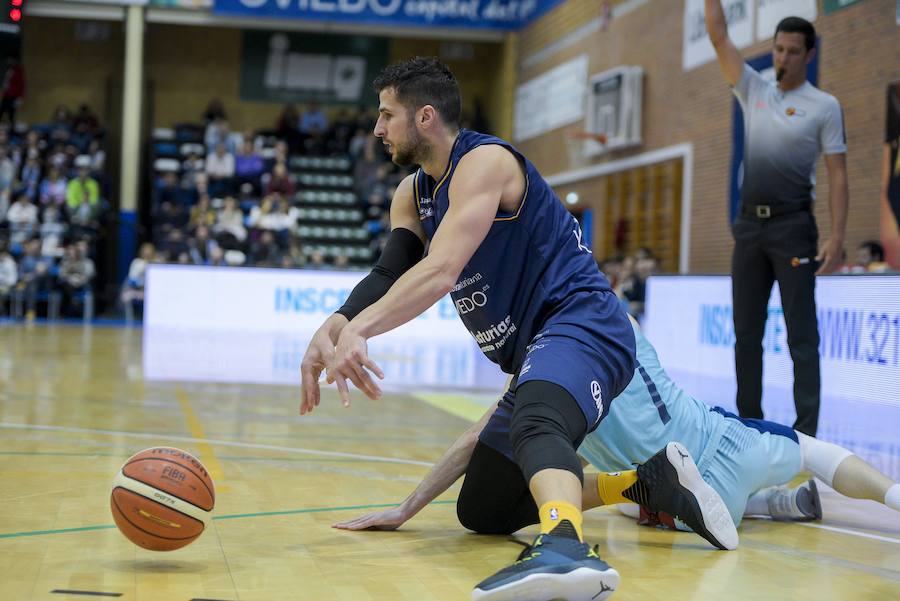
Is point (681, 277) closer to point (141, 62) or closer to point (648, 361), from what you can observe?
point (648, 361)

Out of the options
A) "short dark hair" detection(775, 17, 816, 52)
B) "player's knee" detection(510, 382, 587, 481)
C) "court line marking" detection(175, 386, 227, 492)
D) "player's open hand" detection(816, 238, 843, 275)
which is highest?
"short dark hair" detection(775, 17, 816, 52)

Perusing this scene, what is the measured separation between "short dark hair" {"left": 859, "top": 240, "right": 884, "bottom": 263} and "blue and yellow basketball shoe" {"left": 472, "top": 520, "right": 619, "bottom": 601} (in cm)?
1008

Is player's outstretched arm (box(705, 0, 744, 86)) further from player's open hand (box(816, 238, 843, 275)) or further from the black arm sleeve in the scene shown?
the black arm sleeve

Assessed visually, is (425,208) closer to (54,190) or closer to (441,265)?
(441,265)

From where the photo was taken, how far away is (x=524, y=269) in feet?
11.5

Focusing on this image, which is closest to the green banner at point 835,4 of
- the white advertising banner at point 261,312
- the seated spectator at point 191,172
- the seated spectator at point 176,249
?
the white advertising banner at point 261,312

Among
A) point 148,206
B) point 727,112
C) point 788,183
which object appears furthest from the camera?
point 148,206

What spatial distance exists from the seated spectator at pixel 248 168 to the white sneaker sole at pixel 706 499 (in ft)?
68.4

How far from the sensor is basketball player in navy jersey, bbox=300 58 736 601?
304cm

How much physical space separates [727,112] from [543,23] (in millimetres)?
8225

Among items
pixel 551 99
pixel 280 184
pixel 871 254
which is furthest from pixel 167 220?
pixel 871 254

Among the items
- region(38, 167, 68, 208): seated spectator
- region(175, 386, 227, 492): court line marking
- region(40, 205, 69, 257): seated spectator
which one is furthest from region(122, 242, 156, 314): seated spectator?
region(175, 386, 227, 492): court line marking

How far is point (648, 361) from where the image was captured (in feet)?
12.7

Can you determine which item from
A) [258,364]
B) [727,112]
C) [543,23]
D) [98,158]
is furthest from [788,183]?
[98,158]
